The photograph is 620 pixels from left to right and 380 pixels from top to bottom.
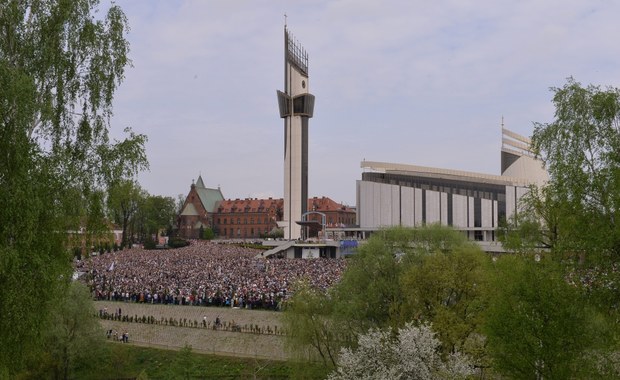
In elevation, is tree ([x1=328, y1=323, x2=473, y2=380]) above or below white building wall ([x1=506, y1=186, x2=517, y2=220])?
below

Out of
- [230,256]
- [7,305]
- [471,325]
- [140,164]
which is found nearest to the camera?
[7,305]

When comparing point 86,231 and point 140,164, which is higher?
point 140,164

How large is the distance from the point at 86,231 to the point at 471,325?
1650cm

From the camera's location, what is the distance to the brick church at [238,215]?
141500 millimetres

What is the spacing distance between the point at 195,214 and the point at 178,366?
363 ft

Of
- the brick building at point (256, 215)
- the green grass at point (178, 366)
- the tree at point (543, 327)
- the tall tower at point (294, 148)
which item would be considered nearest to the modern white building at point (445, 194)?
the tall tower at point (294, 148)

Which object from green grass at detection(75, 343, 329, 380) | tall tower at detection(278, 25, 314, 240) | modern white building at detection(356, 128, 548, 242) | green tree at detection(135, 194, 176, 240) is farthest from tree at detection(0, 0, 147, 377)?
green tree at detection(135, 194, 176, 240)

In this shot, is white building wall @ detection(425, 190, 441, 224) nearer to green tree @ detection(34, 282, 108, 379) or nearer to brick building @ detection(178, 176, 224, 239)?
green tree @ detection(34, 282, 108, 379)

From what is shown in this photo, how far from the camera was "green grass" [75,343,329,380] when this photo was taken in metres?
37.9

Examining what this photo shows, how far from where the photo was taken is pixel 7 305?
15.4m

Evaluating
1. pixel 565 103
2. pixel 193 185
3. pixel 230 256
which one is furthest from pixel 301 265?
pixel 193 185

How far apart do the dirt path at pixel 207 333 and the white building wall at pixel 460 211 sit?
43243 mm

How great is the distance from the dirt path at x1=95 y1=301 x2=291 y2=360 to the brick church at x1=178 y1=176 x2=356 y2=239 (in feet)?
301

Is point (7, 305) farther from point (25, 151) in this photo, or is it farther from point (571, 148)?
point (571, 148)
